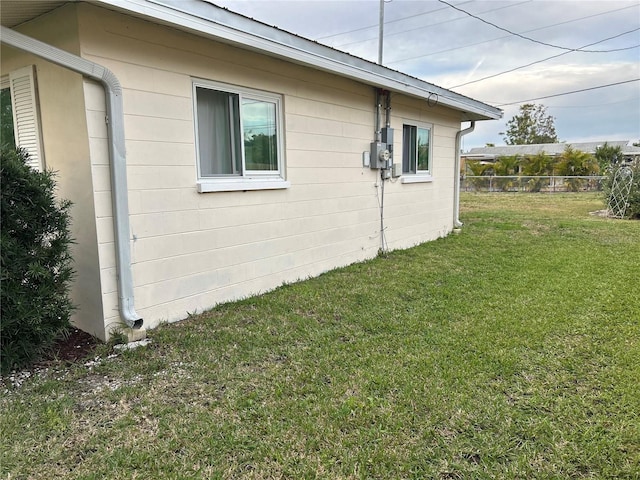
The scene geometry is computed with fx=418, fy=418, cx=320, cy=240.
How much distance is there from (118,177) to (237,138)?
1408mm

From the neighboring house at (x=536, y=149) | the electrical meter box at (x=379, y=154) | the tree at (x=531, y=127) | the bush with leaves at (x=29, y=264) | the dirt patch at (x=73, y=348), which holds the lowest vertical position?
the dirt patch at (x=73, y=348)

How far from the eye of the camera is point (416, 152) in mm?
7676

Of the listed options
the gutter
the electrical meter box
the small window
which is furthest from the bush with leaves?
the small window

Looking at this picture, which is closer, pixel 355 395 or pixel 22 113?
pixel 355 395

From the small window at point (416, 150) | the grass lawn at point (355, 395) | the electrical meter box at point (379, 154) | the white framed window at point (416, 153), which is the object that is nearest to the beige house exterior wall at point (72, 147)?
the grass lawn at point (355, 395)

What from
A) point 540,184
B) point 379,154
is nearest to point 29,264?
point 379,154

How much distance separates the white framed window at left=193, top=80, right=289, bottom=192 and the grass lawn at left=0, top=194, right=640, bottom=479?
131 cm

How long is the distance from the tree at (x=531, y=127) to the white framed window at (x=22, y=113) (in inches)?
2100

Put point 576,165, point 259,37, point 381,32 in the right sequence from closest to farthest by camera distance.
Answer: point 259,37, point 381,32, point 576,165

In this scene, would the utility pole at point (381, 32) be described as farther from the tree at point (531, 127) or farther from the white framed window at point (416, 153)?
the tree at point (531, 127)

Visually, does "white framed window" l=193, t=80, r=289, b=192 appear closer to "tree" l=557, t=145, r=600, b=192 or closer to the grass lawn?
the grass lawn

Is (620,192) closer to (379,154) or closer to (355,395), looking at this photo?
(379,154)

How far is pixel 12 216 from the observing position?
274 cm

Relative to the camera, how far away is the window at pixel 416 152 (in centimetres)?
736
